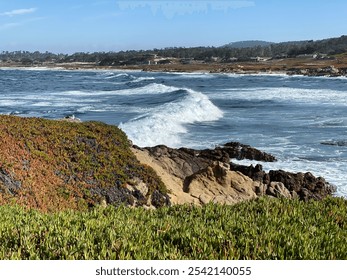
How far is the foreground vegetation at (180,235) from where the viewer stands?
197 inches

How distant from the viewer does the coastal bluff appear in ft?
35.7

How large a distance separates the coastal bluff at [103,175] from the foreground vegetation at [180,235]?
122 inches

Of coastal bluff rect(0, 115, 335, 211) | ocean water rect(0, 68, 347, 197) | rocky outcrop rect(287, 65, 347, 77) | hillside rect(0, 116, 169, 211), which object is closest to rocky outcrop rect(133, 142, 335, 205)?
coastal bluff rect(0, 115, 335, 211)

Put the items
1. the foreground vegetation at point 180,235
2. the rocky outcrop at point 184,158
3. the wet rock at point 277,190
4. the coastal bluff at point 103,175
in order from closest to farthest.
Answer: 1. the foreground vegetation at point 180,235
2. the coastal bluff at point 103,175
3. the wet rock at point 277,190
4. the rocky outcrop at point 184,158

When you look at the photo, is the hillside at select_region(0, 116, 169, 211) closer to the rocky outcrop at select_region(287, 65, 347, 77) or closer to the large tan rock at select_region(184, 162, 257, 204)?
the large tan rock at select_region(184, 162, 257, 204)

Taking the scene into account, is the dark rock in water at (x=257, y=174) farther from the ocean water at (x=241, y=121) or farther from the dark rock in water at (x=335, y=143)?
the dark rock in water at (x=335, y=143)

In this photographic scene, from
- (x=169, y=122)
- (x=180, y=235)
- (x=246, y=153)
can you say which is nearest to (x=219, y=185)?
(x=246, y=153)

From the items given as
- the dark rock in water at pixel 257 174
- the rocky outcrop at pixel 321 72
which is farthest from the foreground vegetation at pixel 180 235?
the rocky outcrop at pixel 321 72

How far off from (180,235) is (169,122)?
2741cm

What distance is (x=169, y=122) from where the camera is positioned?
32969mm

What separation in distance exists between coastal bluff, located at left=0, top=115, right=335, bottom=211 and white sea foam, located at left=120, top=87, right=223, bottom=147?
9.50 metres

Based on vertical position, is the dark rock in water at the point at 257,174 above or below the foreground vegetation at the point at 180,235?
below

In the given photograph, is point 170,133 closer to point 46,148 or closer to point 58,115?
point 58,115
